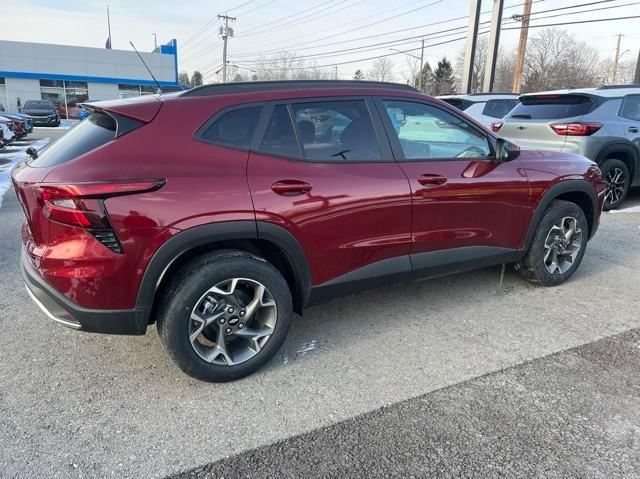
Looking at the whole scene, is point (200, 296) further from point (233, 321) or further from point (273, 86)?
point (273, 86)

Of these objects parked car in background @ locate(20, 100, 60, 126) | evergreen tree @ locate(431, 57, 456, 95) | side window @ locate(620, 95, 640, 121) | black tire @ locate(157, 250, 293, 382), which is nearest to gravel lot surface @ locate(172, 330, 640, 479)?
black tire @ locate(157, 250, 293, 382)

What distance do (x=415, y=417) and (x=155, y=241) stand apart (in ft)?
5.49

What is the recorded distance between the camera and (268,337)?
303cm

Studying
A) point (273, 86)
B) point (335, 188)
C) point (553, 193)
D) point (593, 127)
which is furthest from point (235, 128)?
point (593, 127)

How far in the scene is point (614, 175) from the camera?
24.6 feet

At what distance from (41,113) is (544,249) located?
31910 mm

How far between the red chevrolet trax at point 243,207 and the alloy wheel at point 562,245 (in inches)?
34.0

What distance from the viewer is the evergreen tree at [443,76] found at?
72625 millimetres

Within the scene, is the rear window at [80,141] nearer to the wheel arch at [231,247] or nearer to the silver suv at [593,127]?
the wheel arch at [231,247]

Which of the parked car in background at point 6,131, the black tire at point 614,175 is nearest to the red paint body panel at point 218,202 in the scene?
the black tire at point 614,175

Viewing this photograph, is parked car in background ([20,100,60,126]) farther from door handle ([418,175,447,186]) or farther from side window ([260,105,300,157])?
door handle ([418,175,447,186])

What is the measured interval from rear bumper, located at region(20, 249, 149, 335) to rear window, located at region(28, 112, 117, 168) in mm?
662

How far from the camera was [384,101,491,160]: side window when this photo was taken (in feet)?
11.5

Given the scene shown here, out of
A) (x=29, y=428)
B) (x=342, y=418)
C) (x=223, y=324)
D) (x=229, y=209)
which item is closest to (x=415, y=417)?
(x=342, y=418)
